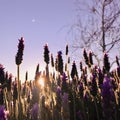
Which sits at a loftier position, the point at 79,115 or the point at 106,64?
the point at 106,64

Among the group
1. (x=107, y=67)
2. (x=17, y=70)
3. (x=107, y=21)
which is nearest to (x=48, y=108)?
(x=17, y=70)

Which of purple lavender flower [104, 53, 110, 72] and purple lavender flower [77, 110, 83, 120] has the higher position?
purple lavender flower [104, 53, 110, 72]

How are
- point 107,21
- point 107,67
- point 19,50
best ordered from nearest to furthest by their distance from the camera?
point 19,50
point 107,67
point 107,21

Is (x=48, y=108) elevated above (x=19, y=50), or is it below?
below

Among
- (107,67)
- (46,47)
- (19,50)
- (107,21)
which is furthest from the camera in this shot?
(107,21)

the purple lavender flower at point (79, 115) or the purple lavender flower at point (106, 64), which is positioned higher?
the purple lavender flower at point (106, 64)

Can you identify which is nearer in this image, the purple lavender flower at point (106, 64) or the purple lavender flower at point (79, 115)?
the purple lavender flower at point (79, 115)

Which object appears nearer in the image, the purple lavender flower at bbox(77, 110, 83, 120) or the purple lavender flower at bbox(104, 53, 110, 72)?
the purple lavender flower at bbox(77, 110, 83, 120)

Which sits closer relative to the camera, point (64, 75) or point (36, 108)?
point (36, 108)

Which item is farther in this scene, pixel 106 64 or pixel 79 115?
pixel 106 64

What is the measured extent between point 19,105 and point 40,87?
1.86 feet

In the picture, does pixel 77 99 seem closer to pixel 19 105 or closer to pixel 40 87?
pixel 40 87

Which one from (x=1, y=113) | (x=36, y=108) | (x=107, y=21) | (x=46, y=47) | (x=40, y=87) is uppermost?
(x=107, y=21)

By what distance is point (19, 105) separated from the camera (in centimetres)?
376
